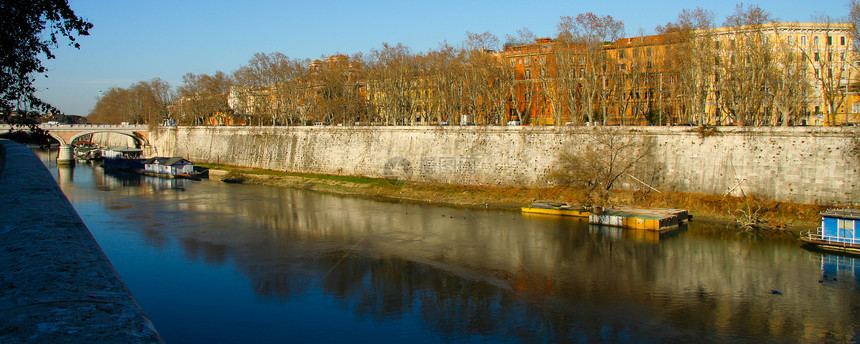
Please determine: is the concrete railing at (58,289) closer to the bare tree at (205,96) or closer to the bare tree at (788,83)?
the bare tree at (788,83)

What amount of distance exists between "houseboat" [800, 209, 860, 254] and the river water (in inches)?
22.7

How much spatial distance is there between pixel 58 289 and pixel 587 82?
30631 millimetres

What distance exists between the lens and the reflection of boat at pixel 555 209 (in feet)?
82.8

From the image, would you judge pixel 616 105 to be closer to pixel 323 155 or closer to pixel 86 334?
pixel 323 155

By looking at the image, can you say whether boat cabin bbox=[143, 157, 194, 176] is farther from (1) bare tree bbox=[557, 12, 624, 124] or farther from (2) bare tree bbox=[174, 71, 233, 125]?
(1) bare tree bbox=[557, 12, 624, 124]

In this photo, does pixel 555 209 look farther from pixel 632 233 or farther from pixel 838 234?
pixel 838 234

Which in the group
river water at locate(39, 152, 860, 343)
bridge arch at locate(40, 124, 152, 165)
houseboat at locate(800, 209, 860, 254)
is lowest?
river water at locate(39, 152, 860, 343)

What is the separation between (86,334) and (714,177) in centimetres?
2627

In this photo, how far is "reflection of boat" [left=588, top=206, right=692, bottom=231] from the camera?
22.3m

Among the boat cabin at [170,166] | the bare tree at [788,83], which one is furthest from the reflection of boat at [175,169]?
the bare tree at [788,83]

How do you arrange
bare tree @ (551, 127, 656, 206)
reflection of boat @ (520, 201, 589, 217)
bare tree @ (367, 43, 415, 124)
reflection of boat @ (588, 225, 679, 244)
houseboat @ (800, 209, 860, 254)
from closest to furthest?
houseboat @ (800, 209, 860, 254) < reflection of boat @ (588, 225, 679, 244) < reflection of boat @ (520, 201, 589, 217) < bare tree @ (551, 127, 656, 206) < bare tree @ (367, 43, 415, 124)

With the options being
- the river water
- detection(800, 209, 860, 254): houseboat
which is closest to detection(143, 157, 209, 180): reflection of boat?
the river water

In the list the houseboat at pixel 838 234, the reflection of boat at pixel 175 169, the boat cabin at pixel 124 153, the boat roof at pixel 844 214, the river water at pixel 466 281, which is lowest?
the river water at pixel 466 281

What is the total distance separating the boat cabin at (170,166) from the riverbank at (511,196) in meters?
2.90
